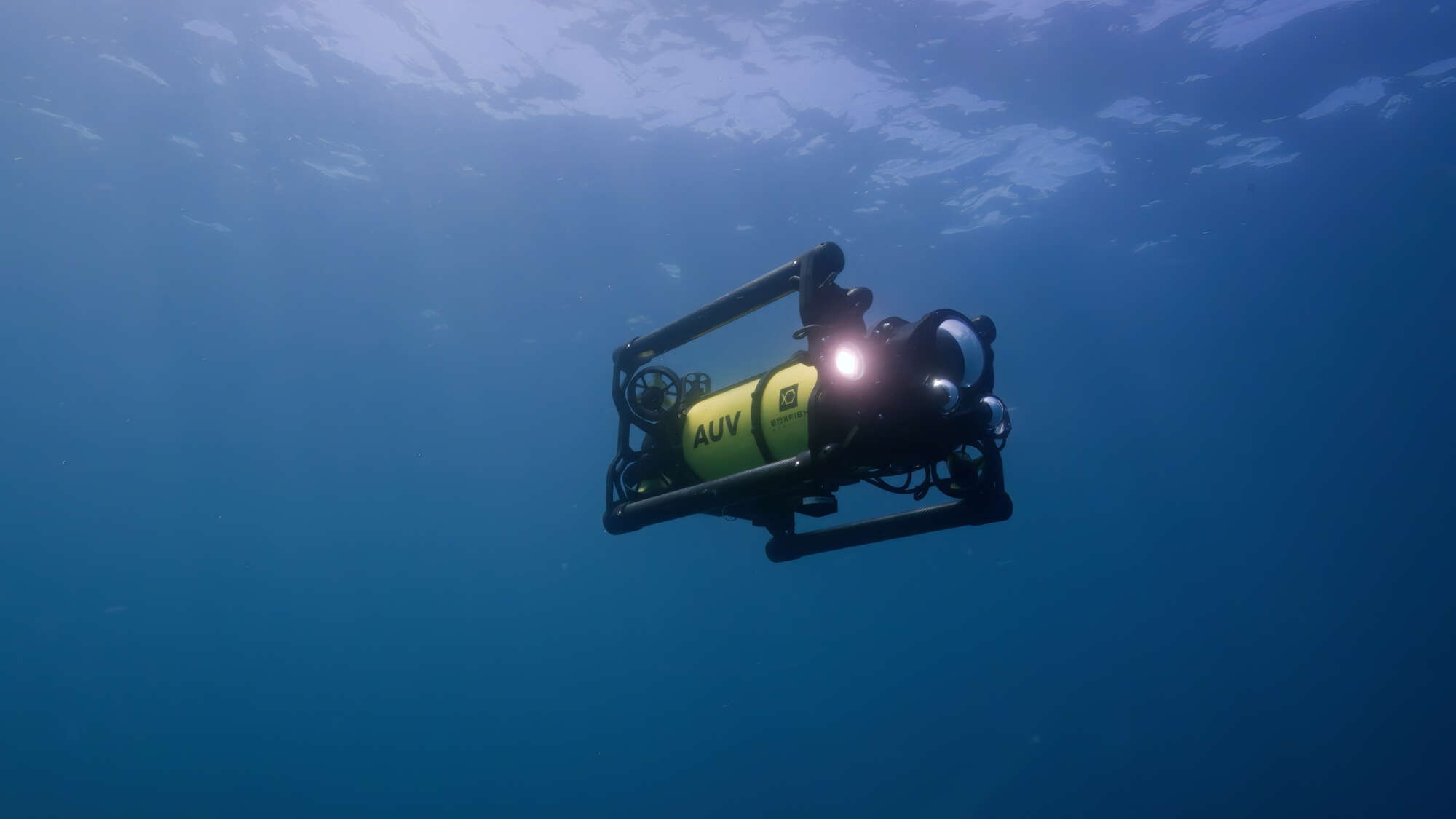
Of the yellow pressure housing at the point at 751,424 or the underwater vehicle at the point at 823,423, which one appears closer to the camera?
the underwater vehicle at the point at 823,423

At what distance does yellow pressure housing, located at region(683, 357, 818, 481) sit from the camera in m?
2.48

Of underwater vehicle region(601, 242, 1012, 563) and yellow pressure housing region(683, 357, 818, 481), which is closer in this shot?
underwater vehicle region(601, 242, 1012, 563)

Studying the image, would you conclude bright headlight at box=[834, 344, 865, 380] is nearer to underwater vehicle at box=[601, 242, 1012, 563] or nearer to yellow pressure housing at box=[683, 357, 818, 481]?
underwater vehicle at box=[601, 242, 1012, 563]

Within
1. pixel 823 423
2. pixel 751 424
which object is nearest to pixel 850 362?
pixel 823 423

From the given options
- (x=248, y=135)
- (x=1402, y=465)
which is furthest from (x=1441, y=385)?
(x=248, y=135)

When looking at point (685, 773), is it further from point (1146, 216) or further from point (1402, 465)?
point (1402, 465)

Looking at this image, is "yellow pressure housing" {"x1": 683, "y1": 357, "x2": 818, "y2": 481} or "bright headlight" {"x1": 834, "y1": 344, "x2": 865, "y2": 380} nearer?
"bright headlight" {"x1": 834, "y1": 344, "x2": 865, "y2": 380}

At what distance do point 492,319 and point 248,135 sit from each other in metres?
13.5

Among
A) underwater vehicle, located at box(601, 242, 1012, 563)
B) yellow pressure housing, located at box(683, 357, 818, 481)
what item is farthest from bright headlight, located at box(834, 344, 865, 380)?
yellow pressure housing, located at box(683, 357, 818, 481)

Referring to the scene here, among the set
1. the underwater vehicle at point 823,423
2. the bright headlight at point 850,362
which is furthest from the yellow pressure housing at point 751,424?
the bright headlight at point 850,362

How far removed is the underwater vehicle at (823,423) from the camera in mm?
2023

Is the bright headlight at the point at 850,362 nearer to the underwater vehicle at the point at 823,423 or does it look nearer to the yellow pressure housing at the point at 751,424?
the underwater vehicle at the point at 823,423

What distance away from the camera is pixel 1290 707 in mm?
48250

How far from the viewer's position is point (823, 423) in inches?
83.0
